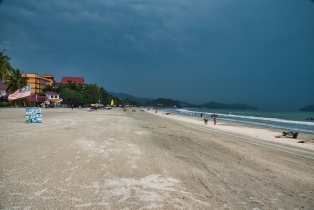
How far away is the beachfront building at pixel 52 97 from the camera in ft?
245

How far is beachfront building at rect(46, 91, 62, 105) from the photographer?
245ft

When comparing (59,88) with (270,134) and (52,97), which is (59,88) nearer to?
(52,97)

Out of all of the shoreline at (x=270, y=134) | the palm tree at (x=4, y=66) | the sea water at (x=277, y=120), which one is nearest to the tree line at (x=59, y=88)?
the palm tree at (x=4, y=66)

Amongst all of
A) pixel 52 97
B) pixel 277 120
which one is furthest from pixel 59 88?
pixel 277 120

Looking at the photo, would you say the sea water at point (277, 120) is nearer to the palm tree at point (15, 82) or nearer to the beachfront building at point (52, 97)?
the beachfront building at point (52, 97)

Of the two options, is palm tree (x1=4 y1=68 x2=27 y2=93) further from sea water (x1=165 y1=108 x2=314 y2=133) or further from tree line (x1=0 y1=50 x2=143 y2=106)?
sea water (x1=165 y1=108 x2=314 y2=133)

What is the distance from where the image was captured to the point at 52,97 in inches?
3086

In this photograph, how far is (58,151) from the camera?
24.5 feet

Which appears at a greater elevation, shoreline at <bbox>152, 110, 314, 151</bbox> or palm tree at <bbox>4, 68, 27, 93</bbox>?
palm tree at <bbox>4, 68, 27, 93</bbox>

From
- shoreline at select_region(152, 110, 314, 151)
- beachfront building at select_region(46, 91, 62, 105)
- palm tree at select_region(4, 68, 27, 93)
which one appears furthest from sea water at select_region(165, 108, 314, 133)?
palm tree at select_region(4, 68, 27, 93)

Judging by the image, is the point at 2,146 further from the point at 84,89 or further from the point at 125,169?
the point at 84,89

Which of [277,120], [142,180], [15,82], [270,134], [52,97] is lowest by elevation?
[277,120]

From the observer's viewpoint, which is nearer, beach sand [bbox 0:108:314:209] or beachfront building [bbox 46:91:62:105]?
beach sand [bbox 0:108:314:209]

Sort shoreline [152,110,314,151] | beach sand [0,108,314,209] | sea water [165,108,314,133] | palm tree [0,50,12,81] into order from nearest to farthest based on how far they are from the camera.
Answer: beach sand [0,108,314,209], shoreline [152,110,314,151], sea water [165,108,314,133], palm tree [0,50,12,81]
